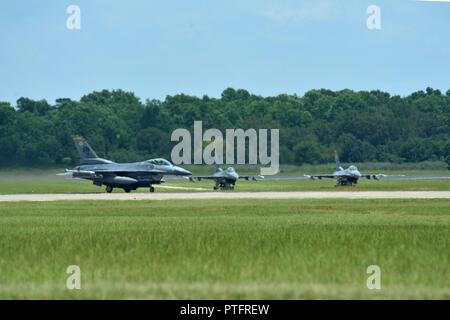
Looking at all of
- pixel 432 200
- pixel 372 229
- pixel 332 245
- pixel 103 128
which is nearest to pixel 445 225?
pixel 372 229

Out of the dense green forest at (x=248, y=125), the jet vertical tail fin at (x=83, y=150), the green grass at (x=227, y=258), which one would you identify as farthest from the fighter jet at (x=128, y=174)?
the green grass at (x=227, y=258)

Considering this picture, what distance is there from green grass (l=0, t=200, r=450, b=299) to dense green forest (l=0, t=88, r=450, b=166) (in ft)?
173

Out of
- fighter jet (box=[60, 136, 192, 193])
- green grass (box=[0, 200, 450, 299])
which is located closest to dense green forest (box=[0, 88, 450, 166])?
fighter jet (box=[60, 136, 192, 193])

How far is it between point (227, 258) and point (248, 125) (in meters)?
81.5

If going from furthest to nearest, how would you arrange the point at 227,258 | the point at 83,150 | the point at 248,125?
the point at 248,125 < the point at 83,150 < the point at 227,258

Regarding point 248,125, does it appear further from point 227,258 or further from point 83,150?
point 227,258

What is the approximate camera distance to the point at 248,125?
96.6 m

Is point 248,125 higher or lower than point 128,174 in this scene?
higher

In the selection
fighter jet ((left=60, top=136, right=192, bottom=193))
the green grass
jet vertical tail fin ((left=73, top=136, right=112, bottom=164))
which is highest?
jet vertical tail fin ((left=73, top=136, right=112, bottom=164))

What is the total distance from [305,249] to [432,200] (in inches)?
1015

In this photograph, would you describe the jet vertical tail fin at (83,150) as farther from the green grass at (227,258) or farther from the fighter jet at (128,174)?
the green grass at (227,258)

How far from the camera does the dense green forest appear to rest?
84062 mm

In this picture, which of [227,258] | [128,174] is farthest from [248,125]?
[227,258]

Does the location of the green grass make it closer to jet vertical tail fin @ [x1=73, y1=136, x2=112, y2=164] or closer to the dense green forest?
jet vertical tail fin @ [x1=73, y1=136, x2=112, y2=164]
